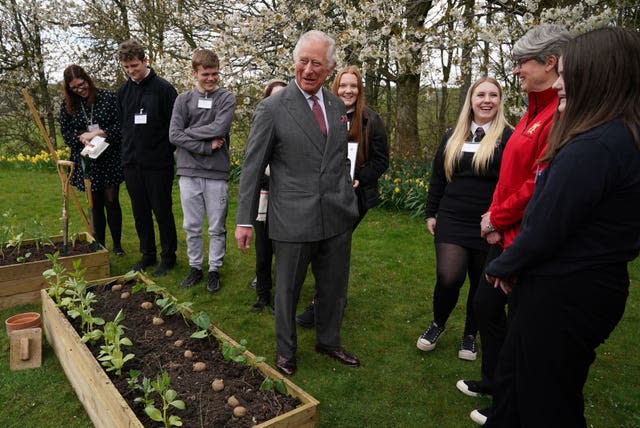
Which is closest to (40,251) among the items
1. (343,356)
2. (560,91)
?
(343,356)

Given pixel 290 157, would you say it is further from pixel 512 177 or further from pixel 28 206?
pixel 28 206

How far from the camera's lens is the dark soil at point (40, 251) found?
162 inches

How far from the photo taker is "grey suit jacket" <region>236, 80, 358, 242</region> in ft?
A: 8.94

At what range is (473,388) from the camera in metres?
2.90

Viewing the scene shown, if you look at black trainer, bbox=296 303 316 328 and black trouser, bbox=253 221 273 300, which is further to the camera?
black trouser, bbox=253 221 273 300

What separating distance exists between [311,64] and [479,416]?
2.13m

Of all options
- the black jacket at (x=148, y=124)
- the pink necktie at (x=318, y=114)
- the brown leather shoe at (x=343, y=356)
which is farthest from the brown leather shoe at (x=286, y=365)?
the black jacket at (x=148, y=124)

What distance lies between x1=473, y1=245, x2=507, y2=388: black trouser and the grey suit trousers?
89cm

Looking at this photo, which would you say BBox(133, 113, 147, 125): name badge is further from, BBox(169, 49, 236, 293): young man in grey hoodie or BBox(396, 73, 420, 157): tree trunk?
BBox(396, 73, 420, 157): tree trunk

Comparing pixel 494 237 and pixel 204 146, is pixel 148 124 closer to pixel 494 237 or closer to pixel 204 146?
pixel 204 146

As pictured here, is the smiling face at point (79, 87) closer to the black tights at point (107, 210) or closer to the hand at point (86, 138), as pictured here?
the hand at point (86, 138)

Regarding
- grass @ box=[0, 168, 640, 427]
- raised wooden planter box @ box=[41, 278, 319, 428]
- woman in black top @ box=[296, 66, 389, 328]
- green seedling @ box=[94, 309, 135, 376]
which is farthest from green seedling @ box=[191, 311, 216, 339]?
woman in black top @ box=[296, 66, 389, 328]

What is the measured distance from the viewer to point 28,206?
6.97 meters

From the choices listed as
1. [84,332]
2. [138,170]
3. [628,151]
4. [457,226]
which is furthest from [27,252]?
[628,151]
